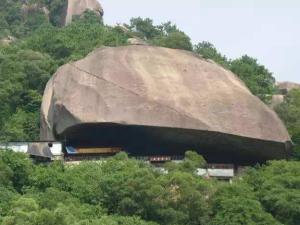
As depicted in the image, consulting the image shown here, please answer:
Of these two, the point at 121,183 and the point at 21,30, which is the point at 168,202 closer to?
the point at 121,183

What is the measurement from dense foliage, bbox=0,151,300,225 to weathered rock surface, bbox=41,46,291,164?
1.63m

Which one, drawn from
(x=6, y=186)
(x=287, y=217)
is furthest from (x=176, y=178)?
(x=6, y=186)

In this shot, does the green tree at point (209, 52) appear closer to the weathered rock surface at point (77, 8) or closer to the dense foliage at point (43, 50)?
the dense foliage at point (43, 50)

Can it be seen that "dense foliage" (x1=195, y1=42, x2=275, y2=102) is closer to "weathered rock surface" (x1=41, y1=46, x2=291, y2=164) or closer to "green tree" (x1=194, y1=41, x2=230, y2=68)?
"green tree" (x1=194, y1=41, x2=230, y2=68)

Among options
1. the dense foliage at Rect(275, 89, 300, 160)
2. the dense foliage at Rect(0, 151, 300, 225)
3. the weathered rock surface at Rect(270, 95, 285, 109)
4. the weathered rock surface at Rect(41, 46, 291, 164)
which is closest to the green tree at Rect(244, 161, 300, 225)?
the dense foliage at Rect(0, 151, 300, 225)

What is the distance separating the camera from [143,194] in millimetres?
19375

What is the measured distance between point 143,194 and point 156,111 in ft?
16.2

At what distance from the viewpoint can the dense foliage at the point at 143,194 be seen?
761 inches

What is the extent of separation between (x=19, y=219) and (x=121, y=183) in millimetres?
3843

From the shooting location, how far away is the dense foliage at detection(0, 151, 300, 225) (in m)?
19.3

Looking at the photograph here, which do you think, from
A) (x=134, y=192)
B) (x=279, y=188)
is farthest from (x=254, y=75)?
(x=134, y=192)

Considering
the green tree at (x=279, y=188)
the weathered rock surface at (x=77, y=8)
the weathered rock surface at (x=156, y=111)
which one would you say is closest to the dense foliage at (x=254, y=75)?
the weathered rock surface at (x=156, y=111)

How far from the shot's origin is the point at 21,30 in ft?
151

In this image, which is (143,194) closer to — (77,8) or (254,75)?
(254,75)
